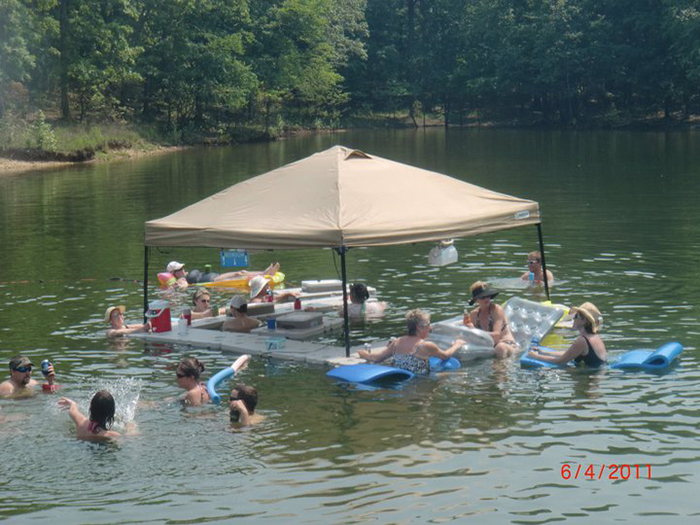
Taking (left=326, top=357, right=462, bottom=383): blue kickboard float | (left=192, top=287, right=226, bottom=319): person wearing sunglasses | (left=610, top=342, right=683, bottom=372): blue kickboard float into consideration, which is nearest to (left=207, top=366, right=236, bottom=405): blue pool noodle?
(left=326, top=357, right=462, bottom=383): blue kickboard float

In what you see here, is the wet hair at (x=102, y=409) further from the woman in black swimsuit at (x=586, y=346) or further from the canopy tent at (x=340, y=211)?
the woman in black swimsuit at (x=586, y=346)

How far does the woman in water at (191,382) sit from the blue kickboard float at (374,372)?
211cm

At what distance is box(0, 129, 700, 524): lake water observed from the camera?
35.1ft

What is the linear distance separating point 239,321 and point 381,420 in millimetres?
5476

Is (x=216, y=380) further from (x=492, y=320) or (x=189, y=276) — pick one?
(x=189, y=276)

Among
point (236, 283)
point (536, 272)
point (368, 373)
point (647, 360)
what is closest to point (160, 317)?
point (236, 283)

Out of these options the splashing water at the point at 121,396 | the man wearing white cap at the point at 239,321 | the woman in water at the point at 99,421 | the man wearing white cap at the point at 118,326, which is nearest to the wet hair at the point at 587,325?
the man wearing white cap at the point at 239,321

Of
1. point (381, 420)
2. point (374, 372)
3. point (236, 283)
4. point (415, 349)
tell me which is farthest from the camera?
point (236, 283)

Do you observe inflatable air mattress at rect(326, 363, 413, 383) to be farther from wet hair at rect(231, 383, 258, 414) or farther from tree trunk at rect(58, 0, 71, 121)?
tree trunk at rect(58, 0, 71, 121)

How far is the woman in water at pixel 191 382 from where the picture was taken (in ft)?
45.8

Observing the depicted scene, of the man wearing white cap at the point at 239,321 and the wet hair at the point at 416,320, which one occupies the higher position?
the wet hair at the point at 416,320

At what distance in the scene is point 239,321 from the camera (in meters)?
18.3

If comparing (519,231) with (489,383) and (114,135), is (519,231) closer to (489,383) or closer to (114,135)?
(489,383)

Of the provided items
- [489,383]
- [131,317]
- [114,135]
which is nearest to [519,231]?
[131,317]
